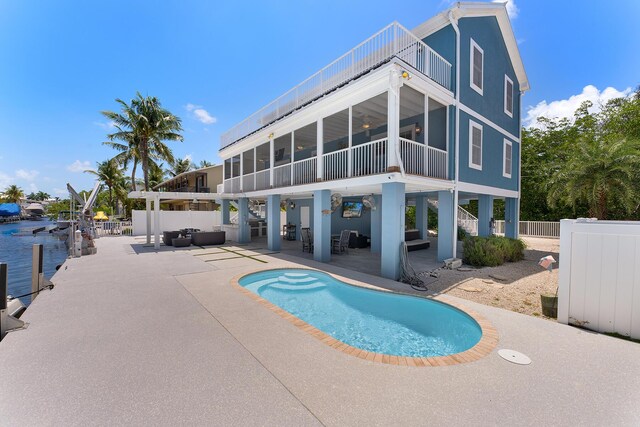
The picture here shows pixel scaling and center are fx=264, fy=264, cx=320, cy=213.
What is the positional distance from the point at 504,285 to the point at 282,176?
9670 mm

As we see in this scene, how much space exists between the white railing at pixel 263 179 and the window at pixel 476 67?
9932 millimetres

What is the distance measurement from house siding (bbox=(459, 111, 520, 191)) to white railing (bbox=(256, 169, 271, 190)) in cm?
897

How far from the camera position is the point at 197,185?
30188 mm

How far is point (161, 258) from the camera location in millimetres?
11070

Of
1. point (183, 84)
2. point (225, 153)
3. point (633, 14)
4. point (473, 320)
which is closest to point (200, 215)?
point (225, 153)

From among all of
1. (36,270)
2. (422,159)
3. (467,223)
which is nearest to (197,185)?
(36,270)

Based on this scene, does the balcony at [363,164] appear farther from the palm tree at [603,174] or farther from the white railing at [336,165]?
the palm tree at [603,174]

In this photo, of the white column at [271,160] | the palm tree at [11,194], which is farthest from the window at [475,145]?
the palm tree at [11,194]

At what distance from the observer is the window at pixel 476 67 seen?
10422 millimetres

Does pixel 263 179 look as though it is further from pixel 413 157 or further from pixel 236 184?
pixel 413 157

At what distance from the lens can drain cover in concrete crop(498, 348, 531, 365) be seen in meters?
3.44

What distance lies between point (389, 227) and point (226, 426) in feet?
20.5

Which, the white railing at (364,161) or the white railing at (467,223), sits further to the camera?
the white railing at (467,223)

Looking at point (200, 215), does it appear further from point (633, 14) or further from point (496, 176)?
point (633, 14)
